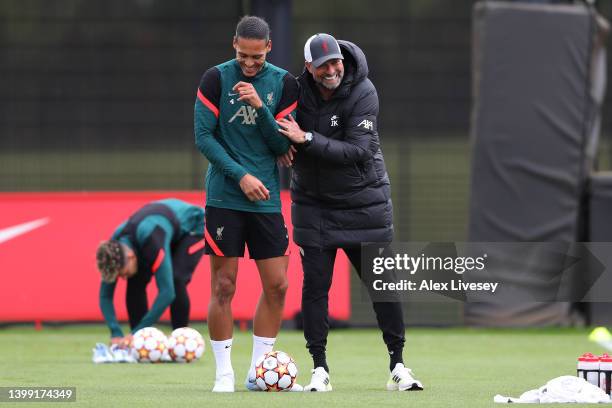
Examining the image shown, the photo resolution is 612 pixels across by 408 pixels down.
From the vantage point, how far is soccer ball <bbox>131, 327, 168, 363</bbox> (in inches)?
381

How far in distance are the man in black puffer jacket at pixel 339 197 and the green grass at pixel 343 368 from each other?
35 centimetres

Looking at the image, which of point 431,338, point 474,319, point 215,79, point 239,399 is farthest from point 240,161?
point 474,319

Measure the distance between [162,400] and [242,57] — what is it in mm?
1784

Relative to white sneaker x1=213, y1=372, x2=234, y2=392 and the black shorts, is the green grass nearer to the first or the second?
white sneaker x1=213, y1=372, x2=234, y2=392

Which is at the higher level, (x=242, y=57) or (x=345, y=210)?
(x=242, y=57)

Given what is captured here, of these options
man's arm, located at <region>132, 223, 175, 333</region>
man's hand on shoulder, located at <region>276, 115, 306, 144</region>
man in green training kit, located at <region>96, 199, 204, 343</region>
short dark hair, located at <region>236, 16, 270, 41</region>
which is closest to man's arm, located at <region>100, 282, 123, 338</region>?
man in green training kit, located at <region>96, 199, 204, 343</region>

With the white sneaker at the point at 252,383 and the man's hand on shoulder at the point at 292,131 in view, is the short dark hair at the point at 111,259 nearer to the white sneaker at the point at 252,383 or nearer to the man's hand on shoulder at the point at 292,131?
the white sneaker at the point at 252,383

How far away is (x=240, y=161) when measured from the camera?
7.13 metres

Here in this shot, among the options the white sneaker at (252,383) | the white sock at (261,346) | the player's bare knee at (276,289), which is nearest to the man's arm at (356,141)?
the player's bare knee at (276,289)

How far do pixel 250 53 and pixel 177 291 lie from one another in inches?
147

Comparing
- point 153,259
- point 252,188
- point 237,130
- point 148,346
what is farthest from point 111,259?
point 252,188

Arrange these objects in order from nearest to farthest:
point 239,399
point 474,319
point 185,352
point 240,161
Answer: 1. point 239,399
2. point 240,161
3. point 185,352
4. point 474,319

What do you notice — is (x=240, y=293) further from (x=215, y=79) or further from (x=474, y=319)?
(x=215, y=79)

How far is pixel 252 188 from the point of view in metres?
6.95
